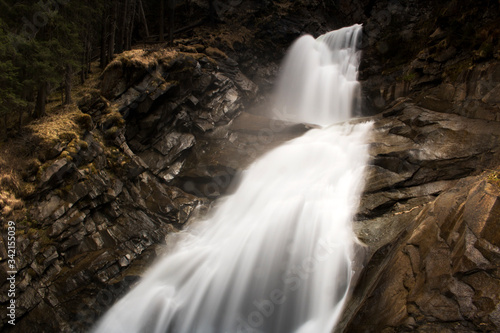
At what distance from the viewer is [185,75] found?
52.0 feet

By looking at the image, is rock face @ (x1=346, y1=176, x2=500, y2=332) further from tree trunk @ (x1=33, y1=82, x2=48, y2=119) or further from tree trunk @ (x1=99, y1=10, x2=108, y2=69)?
tree trunk @ (x1=99, y1=10, x2=108, y2=69)

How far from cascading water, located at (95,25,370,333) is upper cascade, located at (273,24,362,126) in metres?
5.43

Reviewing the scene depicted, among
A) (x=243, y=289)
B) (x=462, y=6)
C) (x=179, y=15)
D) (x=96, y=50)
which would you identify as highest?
(x=179, y=15)

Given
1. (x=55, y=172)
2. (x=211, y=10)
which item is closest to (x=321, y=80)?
(x=211, y=10)

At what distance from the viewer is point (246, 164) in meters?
15.2

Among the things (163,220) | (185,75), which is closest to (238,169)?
(163,220)

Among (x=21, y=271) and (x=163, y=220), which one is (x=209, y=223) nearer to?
(x=163, y=220)

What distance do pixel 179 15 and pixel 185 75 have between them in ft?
44.8

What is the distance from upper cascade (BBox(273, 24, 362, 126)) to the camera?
1994cm

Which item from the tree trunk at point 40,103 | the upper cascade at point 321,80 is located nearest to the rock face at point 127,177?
the tree trunk at point 40,103

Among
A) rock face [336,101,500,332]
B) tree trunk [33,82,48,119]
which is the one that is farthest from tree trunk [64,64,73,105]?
rock face [336,101,500,332]

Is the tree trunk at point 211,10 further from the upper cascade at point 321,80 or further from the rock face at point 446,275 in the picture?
the rock face at point 446,275

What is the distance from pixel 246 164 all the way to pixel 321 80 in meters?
10.4

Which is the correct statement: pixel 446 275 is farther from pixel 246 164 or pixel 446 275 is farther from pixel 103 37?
pixel 103 37
